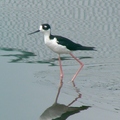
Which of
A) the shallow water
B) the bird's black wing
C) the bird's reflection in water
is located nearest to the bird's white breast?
the bird's black wing

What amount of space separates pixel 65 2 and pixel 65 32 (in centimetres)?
151

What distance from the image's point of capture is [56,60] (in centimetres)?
742

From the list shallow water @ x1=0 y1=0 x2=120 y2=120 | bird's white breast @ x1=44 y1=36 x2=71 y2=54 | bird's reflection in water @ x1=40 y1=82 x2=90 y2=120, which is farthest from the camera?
bird's white breast @ x1=44 y1=36 x2=71 y2=54

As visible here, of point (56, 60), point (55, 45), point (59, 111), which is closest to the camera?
point (59, 111)

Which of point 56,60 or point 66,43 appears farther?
point 56,60

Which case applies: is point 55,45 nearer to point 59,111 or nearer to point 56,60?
point 56,60

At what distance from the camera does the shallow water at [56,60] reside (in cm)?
582

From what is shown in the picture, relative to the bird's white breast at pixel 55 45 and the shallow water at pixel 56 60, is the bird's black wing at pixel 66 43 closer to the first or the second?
the bird's white breast at pixel 55 45

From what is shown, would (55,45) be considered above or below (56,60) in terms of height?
above

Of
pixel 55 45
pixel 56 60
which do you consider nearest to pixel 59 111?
pixel 55 45

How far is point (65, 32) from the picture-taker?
8594 mm

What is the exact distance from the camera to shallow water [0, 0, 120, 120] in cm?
582

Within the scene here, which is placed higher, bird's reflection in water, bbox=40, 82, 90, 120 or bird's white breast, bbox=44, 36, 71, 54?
bird's white breast, bbox=44, 36, 71, 54

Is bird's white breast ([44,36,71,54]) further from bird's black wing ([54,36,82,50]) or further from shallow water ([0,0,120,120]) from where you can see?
shallow water ([0,0,120,120])
